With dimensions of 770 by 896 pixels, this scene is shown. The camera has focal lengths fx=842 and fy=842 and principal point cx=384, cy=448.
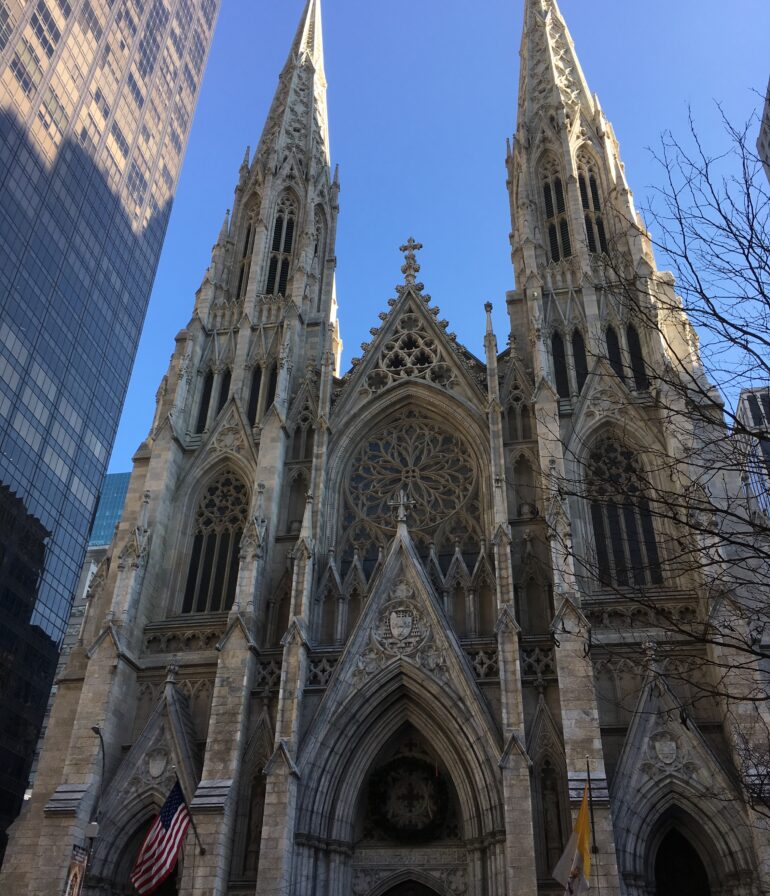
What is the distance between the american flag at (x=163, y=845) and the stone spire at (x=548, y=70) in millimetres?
28337

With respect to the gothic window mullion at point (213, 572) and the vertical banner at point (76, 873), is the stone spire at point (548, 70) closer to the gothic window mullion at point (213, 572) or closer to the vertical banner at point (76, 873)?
the gothic window mullion at point (213, 572)

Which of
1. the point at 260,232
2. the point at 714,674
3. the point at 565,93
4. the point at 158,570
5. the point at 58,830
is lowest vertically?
the point at 58,830

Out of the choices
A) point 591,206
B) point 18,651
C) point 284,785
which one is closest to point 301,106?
point 591,206

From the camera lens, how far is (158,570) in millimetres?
24469

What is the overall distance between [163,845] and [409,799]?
232 inches

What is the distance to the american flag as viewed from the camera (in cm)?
1758

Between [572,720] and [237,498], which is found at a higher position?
[237,498]

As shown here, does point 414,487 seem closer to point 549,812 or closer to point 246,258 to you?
point 549,812

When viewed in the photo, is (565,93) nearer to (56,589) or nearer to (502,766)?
(502,766)

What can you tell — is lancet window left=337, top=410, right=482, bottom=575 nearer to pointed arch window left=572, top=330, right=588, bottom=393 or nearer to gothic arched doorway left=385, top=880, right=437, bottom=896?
pointed arch window left=572, top=330, right=588, bottom=393

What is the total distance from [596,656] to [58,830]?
1319 centimetres

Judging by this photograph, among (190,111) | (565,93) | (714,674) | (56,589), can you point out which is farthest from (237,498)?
(190,111)

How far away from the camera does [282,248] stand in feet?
108

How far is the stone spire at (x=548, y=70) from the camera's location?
3438 cm
